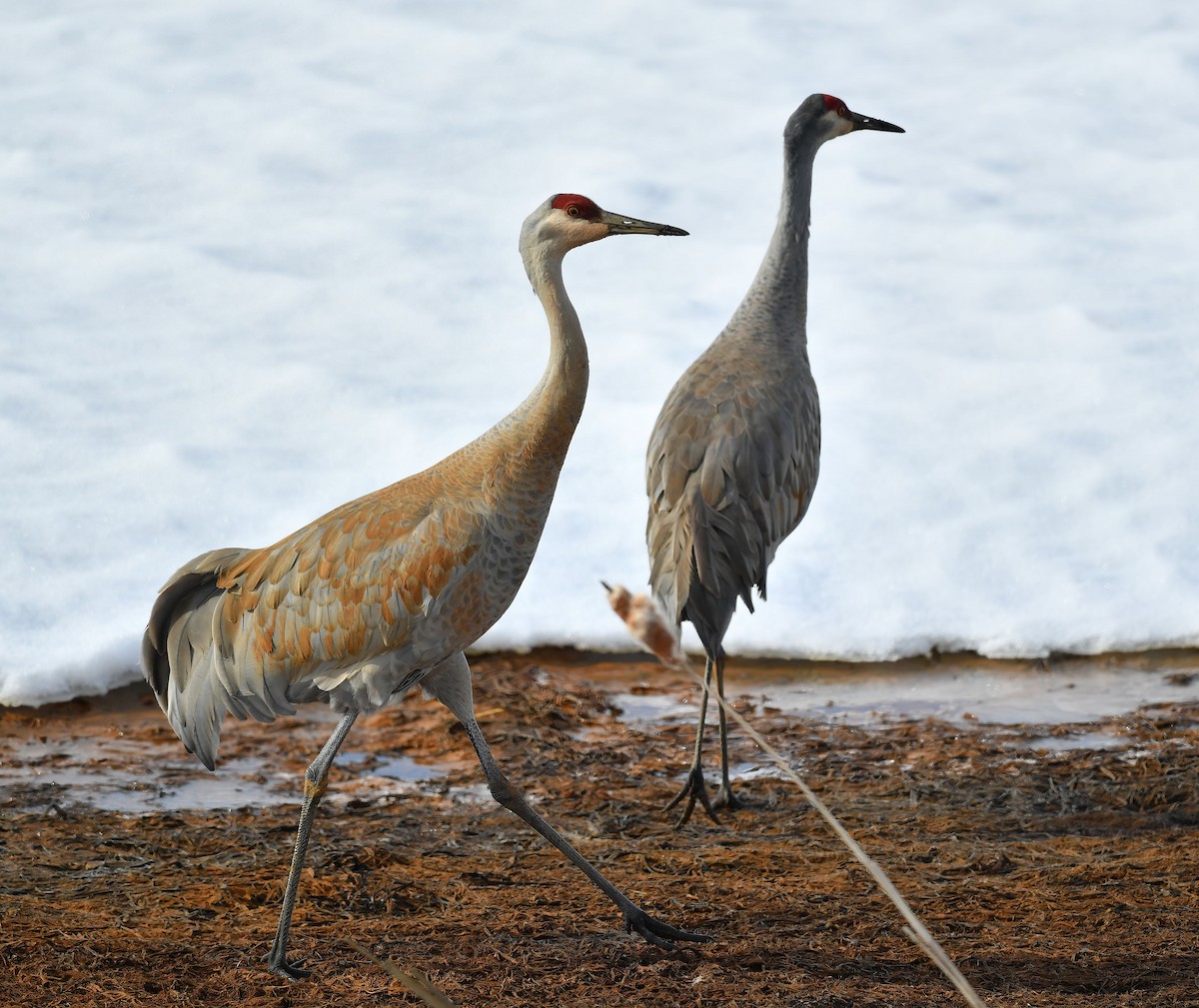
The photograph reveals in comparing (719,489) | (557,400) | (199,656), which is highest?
(557,400)

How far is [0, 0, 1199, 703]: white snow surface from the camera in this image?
8781 mm

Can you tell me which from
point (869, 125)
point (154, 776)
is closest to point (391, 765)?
point (154, 776)

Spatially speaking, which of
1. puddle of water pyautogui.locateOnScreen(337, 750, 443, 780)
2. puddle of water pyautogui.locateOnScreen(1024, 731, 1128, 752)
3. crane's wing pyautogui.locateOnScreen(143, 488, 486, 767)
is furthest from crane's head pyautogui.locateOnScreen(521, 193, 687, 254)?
puddle of water pyautogui.locateOnScreen(1024, 731, 1128, 752)

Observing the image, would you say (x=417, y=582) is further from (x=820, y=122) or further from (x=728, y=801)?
(x=820, y=122)

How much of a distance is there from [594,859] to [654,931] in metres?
0.93

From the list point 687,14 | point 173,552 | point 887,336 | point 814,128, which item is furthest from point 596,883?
point 687,14

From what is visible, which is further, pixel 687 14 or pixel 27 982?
pixel 687 14

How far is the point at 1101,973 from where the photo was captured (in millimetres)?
4246

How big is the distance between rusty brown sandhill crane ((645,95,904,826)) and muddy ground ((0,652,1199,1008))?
1.82ft

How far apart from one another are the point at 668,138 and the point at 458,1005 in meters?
11.6

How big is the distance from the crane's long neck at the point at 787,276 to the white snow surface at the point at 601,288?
1834 millimetres

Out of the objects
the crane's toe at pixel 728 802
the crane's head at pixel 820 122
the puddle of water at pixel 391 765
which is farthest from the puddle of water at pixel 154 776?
the crane's head at pixel 820 122

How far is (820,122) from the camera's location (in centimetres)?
734

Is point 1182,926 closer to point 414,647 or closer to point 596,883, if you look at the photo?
point 596,883
